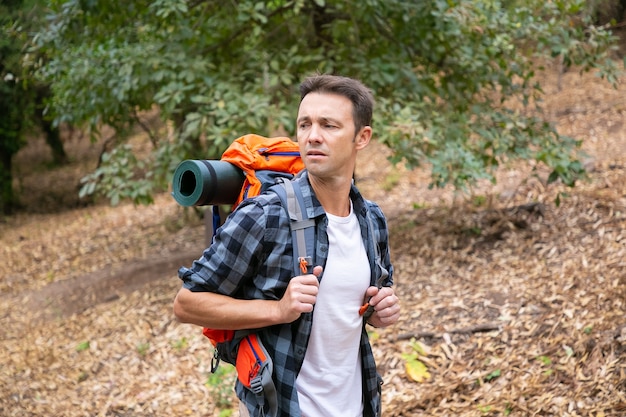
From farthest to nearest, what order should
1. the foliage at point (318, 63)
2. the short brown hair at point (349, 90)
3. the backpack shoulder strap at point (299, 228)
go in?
the foliage at point (318, 63), the short brown hair at point (349, 90), the backpack shoulder strap at point (299, 228)

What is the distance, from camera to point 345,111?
2062 millimetres

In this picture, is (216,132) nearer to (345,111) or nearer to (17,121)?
(345,111)

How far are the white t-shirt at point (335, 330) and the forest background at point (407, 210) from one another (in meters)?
2.01

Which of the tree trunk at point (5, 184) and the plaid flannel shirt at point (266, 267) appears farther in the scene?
the tree trunk at point (5, 184)

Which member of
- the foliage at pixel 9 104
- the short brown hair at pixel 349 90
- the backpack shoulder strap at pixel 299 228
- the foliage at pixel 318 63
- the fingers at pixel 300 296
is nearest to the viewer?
the fingers at pixel 300 296

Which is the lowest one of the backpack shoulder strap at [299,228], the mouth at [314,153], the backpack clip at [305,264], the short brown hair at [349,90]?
the backpack clip at [305,264]

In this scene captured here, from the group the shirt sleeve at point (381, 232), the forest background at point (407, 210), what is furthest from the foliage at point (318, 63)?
the shirt sleeve at point (381, 232)

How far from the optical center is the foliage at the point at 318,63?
5352 mm

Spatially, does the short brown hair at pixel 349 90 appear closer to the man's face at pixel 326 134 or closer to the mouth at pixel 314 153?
the man's face at pixel 326 134

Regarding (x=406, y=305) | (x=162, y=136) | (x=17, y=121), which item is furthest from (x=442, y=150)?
(x=17, y=121)

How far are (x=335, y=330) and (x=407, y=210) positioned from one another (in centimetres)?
615

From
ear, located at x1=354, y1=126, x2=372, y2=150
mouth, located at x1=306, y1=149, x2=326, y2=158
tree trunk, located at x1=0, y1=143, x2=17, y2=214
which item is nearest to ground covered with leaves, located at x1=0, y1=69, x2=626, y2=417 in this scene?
ear, located at x1=354, y1=126, x2=372, y2=150

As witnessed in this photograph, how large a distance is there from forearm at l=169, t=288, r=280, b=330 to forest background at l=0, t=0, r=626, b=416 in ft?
7.55

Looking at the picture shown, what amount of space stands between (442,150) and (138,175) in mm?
3366
